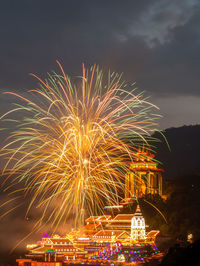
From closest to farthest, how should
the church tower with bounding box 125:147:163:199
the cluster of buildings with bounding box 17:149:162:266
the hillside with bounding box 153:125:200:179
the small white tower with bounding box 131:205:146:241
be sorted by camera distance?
1. the cluster of buildings with bounding box 17:149:162:266
2. the small white tower with bounding box 131:205:146:241
3. the church tower with bounding box 125:147:163:199
4. the hillside with bounding box 153:125:200:179

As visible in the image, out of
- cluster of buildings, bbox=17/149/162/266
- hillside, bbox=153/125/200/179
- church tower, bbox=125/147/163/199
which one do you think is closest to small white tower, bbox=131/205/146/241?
cluster of buildings, bbox=17/149/162/266

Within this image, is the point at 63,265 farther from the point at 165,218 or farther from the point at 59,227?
the point at 59,227

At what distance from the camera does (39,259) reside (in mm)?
41375

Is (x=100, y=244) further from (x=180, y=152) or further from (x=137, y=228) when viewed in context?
(x=180, y=152)

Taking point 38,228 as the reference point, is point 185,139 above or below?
above

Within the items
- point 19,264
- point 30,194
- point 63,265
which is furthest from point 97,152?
point 30,194

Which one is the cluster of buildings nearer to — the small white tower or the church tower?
the small white tower

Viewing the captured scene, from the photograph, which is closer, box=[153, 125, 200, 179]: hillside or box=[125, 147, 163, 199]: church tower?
box=[125, 147, 163, 199]: church tower

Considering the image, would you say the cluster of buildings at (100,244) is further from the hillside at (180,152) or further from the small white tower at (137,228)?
the hillside at (180,152)

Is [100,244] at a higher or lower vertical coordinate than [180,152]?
lower

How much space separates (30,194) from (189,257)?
77323 millimetres

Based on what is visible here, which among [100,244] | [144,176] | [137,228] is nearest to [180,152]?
[144,176]

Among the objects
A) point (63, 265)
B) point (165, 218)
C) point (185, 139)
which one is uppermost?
point (185, 139)

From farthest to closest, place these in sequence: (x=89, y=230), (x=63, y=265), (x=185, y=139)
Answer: (x=185, y=139) < (x=89, y=230) < (x=63, y=265)
